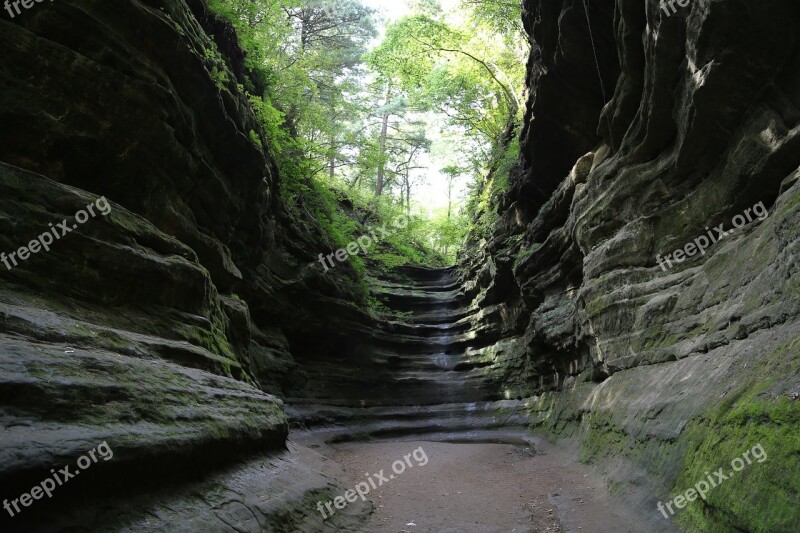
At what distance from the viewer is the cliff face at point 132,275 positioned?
3797 mm

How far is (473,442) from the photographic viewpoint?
1548cm

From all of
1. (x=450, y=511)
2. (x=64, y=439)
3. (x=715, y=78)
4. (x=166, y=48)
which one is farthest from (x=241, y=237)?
(x=715, y=78)

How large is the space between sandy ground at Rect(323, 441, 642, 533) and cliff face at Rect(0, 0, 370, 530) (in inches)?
47.5

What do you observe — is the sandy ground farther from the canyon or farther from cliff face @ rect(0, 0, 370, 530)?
cliff face @ rect(0, 0, 370, 530)

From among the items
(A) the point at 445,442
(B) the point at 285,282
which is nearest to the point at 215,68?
(B) the point at 285,282

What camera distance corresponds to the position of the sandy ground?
6605mm
